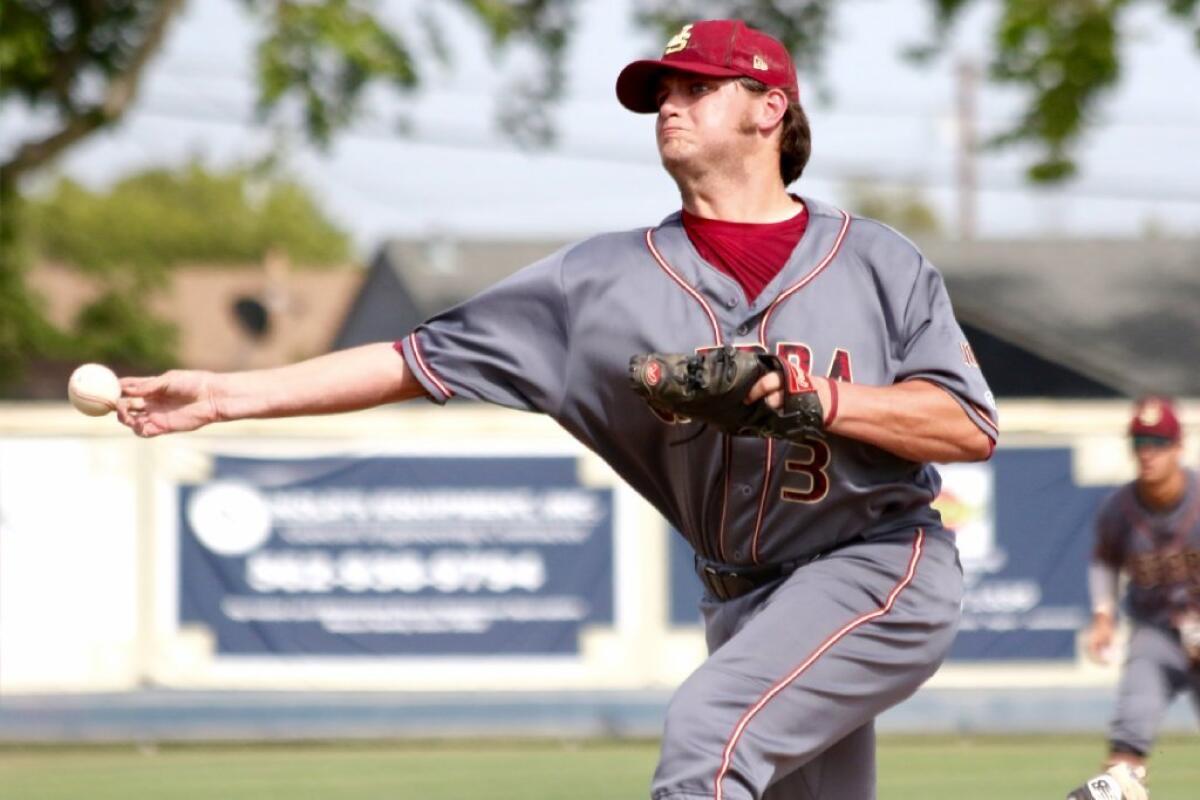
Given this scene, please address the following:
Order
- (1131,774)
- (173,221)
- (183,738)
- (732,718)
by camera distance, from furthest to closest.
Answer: (173,221)
(183,738)
(1131,774)
(732,718)

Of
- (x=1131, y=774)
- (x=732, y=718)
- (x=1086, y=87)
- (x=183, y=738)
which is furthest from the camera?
(x=1086, y=87)

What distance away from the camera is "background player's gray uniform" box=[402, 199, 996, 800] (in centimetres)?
430

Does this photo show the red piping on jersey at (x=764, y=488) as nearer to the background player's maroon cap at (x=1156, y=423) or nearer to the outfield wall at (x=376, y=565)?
the background player's maroon cap at (x=1156, y=423)

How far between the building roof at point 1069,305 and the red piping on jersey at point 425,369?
1584 cm

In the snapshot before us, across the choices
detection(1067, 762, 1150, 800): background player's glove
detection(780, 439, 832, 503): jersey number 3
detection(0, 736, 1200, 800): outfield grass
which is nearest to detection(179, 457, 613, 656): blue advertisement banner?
detection(0, 736, 1200, 800): outfield grass

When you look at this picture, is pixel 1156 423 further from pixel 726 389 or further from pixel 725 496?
pixel 726 389

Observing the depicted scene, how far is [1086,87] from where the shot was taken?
18.5m

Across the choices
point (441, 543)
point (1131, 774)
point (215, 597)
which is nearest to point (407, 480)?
point (441, 543)

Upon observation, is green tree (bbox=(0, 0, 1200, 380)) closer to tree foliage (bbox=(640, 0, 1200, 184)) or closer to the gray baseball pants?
tree foliage (bbox=(640, 0, 1200, 184))

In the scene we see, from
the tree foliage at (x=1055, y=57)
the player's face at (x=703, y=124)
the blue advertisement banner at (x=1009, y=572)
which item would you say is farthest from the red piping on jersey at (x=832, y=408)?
the tree foliage at (x=1055, y=57)

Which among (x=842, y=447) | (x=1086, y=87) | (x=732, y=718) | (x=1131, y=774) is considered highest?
(x=1086, y=87)

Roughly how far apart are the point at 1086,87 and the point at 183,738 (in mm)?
9891

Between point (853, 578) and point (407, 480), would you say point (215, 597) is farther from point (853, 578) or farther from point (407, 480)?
point (853, 578)

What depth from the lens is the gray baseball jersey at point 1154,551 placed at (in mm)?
9156
